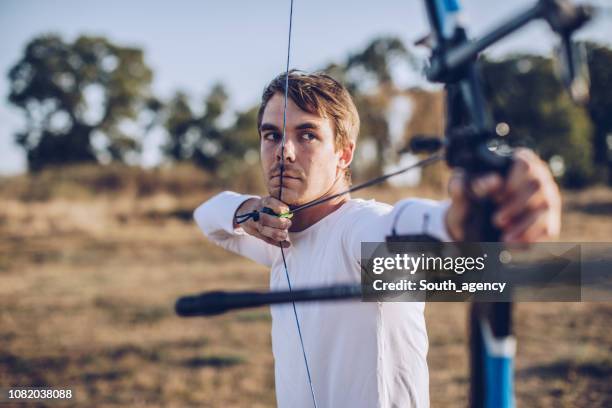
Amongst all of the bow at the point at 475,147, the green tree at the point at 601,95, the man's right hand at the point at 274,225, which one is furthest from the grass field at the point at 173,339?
the bow at the point at 475,147

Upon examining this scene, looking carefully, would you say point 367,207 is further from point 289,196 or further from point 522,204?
point 522,204

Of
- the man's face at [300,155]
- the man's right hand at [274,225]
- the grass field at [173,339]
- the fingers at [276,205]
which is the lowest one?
the grass field at [173,339]

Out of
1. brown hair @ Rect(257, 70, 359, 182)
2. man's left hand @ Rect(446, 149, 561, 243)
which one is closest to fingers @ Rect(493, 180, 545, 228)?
man's left hand @ Rect(446, 149, 561, 243)

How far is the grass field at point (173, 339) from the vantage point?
398 centimetres

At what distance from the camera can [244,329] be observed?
555 centimetres

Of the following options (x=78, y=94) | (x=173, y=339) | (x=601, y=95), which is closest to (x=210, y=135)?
(x=78, y=94)

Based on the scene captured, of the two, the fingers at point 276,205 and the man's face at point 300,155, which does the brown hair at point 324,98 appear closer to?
the man's face at point 300,155

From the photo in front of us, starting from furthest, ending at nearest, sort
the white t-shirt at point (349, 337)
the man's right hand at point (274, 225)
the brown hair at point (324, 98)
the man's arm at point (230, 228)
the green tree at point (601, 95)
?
the green tree at point (601, 95) < the man's arm at point (230, 228) < the brown hair at point (324, 98) < the man's right hand at point (274, 225) < the white t-shirt at point (349, 337)

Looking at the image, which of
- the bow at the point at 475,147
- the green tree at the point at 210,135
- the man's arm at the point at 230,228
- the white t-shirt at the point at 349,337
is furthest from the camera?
the green tree at the point at 210,135

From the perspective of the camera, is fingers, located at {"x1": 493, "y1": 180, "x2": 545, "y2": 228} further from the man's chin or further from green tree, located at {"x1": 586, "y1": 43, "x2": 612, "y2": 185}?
green tree, located at {"x1": 586, "y1": 43, "x2": 612, "y2": 185}

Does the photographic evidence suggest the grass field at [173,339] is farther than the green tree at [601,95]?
Yes

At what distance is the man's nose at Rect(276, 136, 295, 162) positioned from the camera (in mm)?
1550

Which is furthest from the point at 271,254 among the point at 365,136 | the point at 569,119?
the point at 569,119

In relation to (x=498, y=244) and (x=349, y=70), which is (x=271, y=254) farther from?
(x=349, y=70)
